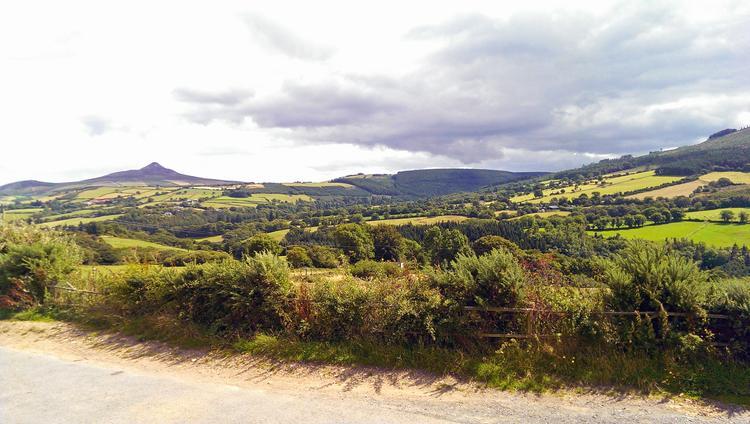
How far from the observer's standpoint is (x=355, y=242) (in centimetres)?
4853

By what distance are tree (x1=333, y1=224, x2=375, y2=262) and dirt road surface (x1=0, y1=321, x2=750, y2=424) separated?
37.4 m

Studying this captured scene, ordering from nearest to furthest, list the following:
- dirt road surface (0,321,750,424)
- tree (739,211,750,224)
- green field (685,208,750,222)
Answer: dirt road surface (0,321,750,424), tree (739,211,750,224), green field (685,208,750,222)

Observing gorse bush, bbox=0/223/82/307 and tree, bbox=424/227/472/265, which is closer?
gorse bush, bbox=0/223/82/307

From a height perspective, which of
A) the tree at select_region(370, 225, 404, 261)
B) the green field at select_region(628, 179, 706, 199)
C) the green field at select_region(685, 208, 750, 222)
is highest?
the green field at select_region(628, 179, 706, 199)

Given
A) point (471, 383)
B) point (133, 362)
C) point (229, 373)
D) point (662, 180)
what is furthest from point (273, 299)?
point (662, 180)

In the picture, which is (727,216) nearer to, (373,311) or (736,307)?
(736,307)

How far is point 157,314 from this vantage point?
960cm

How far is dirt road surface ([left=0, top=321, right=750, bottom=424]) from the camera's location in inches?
214

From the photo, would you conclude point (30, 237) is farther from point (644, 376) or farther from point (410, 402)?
point (644, 376)

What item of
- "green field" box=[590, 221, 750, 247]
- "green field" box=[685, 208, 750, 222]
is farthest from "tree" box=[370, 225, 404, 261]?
"green field" box=[685, 208, 750, 222]

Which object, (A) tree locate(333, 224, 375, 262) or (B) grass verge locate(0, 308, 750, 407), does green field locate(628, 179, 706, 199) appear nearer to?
(A) tree locate(333, 224, 375, 262)

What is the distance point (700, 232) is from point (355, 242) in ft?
170

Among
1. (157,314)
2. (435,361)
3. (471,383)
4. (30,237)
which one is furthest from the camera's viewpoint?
(30,237)

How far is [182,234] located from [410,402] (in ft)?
344
